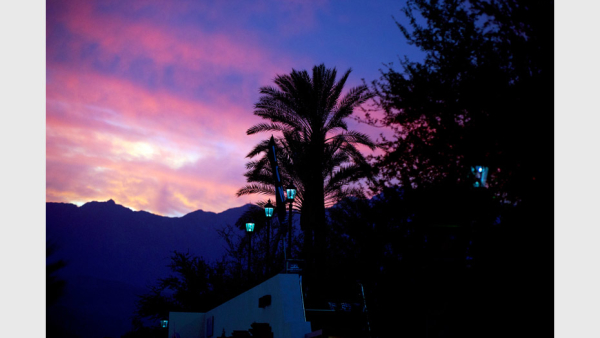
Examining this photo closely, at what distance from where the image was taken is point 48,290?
149ft

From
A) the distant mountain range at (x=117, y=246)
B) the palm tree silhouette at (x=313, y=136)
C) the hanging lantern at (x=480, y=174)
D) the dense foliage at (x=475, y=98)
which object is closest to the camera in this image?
the hanging lantern at (x=480, y=174)

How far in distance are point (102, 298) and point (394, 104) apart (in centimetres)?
9529

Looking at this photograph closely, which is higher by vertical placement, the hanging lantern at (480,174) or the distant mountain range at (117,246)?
the hanging lantern at (480,174)

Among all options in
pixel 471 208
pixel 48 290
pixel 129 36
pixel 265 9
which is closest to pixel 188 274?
pixel 48 290

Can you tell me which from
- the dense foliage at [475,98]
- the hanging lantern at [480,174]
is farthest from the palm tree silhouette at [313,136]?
the hanging lantern at [480,174]

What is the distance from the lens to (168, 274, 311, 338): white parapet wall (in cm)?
1145

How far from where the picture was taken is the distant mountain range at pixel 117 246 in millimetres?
98000

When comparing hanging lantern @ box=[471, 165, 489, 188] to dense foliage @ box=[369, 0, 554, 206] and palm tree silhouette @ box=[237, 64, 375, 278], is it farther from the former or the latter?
palm tree silhouette @ box=[237, 64, 375, 278]

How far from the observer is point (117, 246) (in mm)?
117062

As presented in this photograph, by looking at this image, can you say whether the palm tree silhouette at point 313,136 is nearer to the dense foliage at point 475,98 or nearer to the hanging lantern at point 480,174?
the dense foliage at point 475,98

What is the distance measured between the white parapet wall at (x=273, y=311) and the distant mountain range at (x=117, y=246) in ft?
255

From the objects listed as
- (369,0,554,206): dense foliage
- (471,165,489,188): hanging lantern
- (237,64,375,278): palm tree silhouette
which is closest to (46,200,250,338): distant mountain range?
(237,64,375,278): palm tree silhouette
